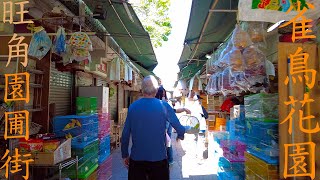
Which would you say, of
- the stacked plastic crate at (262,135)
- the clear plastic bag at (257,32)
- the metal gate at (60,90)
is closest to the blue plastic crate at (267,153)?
the stacked plastic crate at (262,135)

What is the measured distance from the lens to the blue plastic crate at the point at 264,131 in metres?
3.17

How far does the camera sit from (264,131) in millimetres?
3352

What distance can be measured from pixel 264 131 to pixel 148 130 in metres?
1.44

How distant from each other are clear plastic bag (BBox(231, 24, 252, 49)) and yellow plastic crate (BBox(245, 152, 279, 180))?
1502 mm

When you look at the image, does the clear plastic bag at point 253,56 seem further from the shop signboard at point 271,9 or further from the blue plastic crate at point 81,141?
the blue plastic crate at point 81,141

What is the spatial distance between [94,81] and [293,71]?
721 cm

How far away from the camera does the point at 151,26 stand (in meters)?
18.2

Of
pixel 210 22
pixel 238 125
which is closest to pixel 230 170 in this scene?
pixel 238 125

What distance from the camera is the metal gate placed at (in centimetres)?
555

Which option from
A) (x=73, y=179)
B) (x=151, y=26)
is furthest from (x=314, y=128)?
(x=151, y=26)

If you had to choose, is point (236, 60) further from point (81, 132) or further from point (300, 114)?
point (81, 132)

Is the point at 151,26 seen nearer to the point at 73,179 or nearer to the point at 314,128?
the point at 73,179

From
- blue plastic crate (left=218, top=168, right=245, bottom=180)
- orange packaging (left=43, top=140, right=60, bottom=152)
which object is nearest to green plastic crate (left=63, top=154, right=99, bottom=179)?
orange packaging (left=43, top=140, right=60, bottom=152)

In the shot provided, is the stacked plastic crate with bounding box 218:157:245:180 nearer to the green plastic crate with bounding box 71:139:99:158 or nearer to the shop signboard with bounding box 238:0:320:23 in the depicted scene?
the green plastic crate with bounding box 71:139:99:158
